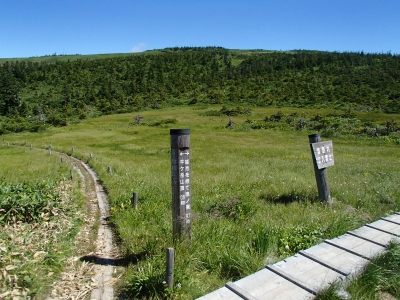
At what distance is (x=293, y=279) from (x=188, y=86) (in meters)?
107

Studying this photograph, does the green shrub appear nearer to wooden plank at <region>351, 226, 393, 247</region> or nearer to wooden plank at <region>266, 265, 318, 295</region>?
wooden plank at <region>266, 265, 318, 295</region>

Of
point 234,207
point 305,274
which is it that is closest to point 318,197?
point 234,207

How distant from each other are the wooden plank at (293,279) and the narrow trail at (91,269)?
2.56m

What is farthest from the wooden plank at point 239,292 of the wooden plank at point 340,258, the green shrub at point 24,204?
the green shrub at point 24,204

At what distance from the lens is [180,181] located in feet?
19.2

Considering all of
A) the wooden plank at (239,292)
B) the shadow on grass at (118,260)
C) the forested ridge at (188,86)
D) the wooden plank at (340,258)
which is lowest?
the shadow on grass at (118,260)

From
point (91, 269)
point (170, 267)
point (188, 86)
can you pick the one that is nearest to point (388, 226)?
point (170, 267)

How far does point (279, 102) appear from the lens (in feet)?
261

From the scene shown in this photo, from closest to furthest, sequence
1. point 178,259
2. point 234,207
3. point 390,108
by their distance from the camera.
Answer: point 178,259
point 234,207
point 390,108

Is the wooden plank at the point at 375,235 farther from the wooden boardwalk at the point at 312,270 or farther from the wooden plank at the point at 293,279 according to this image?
the wooden plank at the point at 293,279

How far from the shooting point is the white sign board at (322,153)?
Result: 9.17 m

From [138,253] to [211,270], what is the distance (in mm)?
1700

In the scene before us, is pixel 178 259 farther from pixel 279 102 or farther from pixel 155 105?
pixel 155 105

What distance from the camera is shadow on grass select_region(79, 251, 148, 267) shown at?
6.08 m
